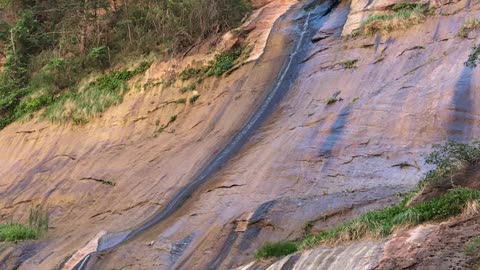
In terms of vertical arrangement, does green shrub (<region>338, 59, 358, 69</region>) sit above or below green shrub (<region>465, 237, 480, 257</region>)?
below

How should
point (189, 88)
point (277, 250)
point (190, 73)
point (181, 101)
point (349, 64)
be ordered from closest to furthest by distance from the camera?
point (277, 250), point (349, 64), point (181, 101), point (189, 88), point (190, 73)

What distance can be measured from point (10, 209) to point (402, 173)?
1273 centimetres

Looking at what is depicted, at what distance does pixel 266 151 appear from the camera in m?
13.3

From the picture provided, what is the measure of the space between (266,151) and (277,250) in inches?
178

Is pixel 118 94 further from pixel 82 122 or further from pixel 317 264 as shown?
pixel 317 264

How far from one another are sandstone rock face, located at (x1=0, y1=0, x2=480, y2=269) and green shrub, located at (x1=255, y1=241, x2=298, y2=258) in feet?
2.29

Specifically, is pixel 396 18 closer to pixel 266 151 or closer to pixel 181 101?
pixel 266 151

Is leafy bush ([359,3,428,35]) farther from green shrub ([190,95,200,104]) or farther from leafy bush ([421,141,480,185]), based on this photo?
leafy bush ([421,141,480,185])

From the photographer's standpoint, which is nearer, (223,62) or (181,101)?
(181,101)

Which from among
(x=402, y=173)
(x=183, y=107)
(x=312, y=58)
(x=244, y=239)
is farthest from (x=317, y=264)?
(x=183, y=107)

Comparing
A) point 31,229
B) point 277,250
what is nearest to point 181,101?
point 31,229

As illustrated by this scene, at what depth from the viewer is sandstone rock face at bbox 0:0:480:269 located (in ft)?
34.9

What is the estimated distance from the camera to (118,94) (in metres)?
20.3

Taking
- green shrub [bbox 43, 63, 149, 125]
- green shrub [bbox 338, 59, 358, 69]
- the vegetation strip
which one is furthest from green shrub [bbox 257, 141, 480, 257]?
green shrub [bbox 43, 63, 149, 125]
